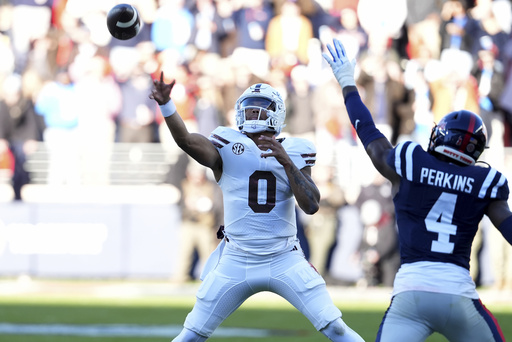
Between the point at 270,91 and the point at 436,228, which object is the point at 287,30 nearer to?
the point at 270,91

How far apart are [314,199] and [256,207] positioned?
38cm

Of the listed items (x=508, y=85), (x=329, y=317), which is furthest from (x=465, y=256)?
(x=508, y=85)

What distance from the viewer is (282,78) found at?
43.4 ft

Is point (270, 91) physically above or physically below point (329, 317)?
above

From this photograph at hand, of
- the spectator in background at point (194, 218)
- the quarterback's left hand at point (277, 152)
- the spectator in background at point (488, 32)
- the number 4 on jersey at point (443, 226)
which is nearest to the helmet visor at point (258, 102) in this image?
the quarterback's left hand at point (277, 152)

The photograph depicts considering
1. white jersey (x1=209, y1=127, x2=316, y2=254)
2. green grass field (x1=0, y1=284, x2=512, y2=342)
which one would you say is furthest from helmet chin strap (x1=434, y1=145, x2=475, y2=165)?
green grass field (x1=0, y1=284, x2=512, y2=342)

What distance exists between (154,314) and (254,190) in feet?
17.3

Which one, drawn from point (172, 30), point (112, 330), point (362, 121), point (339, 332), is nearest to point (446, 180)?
point (362, 121)

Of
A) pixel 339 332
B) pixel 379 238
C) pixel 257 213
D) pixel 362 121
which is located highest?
pixel 362 121

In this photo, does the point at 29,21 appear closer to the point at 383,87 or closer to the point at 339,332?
the point at 383,87

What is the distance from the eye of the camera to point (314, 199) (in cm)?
488

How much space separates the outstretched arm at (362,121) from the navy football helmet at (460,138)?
23 cm

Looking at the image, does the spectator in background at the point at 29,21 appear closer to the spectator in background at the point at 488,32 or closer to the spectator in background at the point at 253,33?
the spectator in background at the point at 253,33

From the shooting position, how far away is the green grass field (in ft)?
27.5
